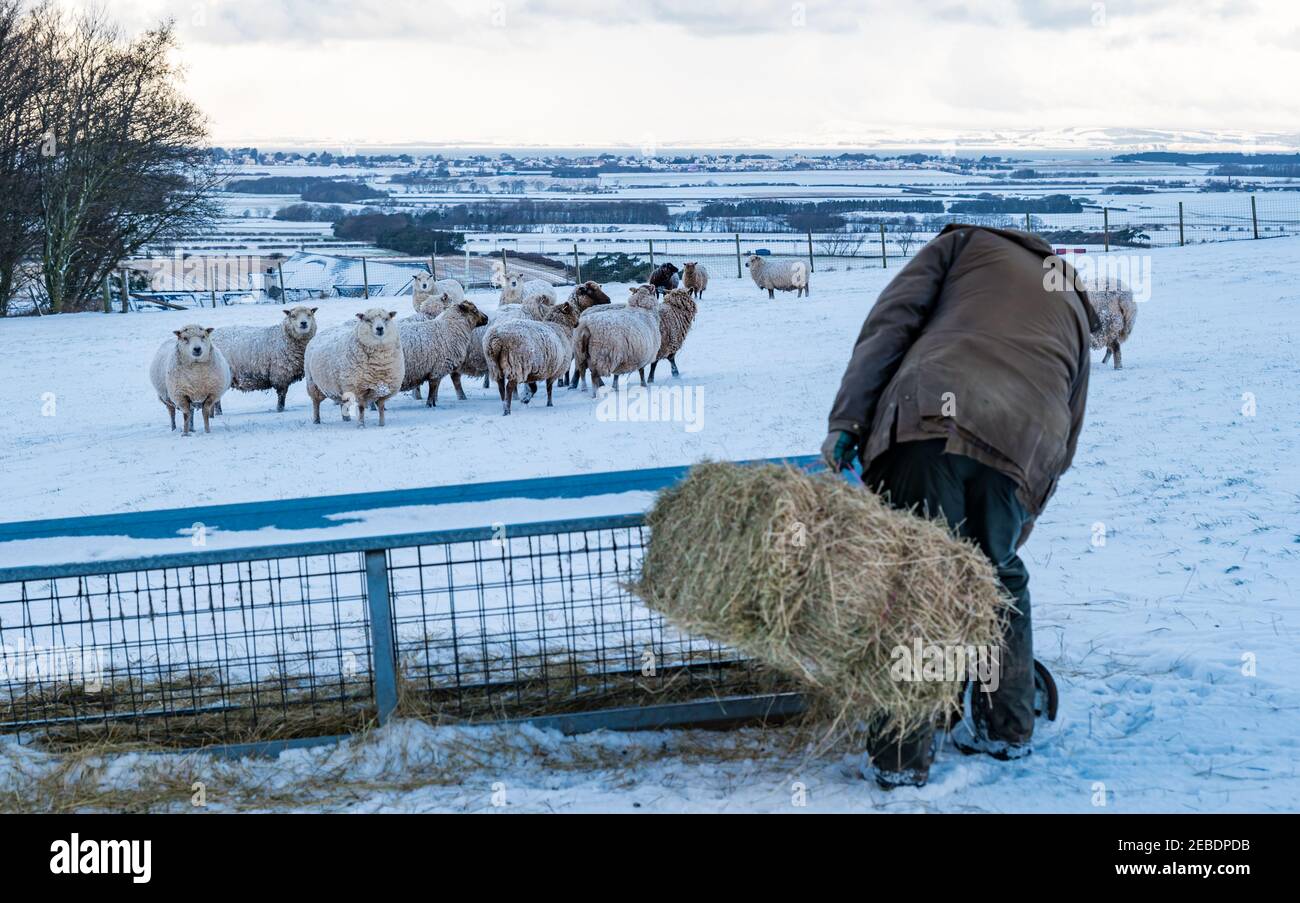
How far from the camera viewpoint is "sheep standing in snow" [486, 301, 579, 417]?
16266 millimetres

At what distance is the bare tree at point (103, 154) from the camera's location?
131ft

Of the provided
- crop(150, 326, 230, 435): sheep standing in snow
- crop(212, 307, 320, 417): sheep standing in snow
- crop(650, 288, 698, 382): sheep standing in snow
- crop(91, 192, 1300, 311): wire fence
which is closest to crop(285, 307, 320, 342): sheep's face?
crop(212, 307, 320, 417): sheep standing in snow

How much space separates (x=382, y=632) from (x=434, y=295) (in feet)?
52.6

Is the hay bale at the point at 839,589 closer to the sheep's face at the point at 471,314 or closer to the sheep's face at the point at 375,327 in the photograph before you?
the sheep's face at the point at 375,327

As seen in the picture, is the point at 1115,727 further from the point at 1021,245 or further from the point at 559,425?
the point at 559,425

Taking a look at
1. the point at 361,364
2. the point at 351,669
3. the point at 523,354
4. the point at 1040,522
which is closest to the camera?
the point at 351,669

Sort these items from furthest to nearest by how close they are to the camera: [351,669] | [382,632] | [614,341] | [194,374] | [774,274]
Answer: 1. [774,274]
2. [614,341]
3. [194,374]
4. [351,669]
5. [382,632]

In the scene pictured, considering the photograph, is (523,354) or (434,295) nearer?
(523,354)

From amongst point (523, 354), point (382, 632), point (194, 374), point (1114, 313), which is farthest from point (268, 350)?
point (382, 632)

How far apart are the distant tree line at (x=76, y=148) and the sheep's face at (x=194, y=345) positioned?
27.1 meters

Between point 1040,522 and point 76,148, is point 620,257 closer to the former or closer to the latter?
point 76,148

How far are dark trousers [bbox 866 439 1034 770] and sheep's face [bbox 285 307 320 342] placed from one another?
13.6 metres

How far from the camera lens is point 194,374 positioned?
15414 mm

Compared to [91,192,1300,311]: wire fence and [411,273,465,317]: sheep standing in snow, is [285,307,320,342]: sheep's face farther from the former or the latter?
[91,192,1300,311]: wire fence
